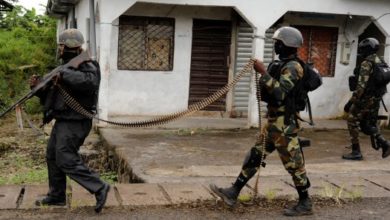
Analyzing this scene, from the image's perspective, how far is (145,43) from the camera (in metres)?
11.5

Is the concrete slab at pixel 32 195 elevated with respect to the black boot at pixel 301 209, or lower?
lower

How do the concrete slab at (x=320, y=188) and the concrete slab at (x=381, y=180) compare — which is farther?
the concrete slab at (x=381, y=180)

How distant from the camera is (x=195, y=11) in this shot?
11.7 m

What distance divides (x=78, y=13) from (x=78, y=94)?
9763 millimetres

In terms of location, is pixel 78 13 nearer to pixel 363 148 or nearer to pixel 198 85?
pixel 198 85

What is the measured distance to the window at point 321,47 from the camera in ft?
40.5

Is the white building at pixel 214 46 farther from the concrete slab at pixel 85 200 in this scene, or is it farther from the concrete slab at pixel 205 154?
the concrete slab at pixel 85 200

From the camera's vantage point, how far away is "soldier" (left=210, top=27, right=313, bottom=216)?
4.67 m

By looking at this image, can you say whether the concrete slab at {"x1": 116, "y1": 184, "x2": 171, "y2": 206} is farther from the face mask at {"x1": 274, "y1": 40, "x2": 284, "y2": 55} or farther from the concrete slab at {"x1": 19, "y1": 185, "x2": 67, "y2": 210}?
the face mask at {"x1": 274, "y1": 40, "x2": 284, "y2": 55}

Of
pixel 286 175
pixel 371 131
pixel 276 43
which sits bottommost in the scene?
pixel 286 175

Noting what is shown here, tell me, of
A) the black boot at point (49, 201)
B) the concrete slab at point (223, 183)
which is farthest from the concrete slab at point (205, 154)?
the black boot at point (49, 201)

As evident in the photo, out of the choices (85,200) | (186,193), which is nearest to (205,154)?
(186,193)

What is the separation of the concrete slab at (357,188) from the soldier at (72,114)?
8.68ft

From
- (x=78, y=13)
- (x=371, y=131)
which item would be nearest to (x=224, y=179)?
(x=371, y=131)
